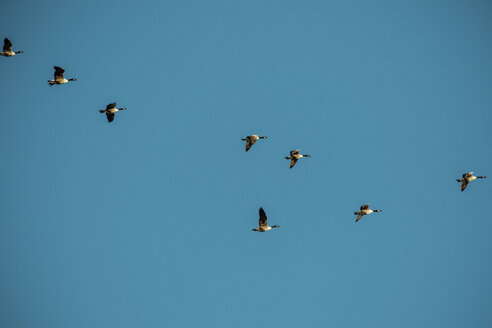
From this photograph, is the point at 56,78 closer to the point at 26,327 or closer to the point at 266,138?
the point at 266,138

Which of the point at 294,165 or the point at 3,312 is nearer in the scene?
the point at 294,165

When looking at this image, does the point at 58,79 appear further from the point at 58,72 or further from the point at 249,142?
the point at 249,142

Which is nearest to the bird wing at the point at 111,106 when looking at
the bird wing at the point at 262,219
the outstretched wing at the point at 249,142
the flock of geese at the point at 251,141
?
the flock of geese at the point at 251,141

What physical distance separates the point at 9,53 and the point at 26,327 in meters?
114

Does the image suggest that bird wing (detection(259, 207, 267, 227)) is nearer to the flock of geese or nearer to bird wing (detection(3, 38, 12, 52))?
the flock of geese

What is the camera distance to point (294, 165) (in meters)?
54.5

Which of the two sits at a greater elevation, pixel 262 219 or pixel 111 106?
pixel 111 106

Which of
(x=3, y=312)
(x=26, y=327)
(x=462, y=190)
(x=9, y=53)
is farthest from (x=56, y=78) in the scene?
(x=3, y=312)

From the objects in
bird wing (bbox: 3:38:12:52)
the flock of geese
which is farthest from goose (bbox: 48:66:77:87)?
bird wing (bbox: 3:38:12:52)

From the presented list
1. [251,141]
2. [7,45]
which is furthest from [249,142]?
[7,45]

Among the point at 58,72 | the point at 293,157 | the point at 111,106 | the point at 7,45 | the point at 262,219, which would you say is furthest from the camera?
the point at 293,157

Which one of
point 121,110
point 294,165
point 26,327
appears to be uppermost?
point 121,110

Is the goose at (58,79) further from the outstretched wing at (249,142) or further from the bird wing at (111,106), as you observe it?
the outstretched wing at (249,142)

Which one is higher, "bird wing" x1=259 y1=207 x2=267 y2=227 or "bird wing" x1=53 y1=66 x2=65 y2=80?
"bird wing" x1=53 y1=66 x2=65 y2=80
